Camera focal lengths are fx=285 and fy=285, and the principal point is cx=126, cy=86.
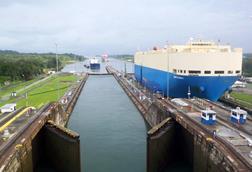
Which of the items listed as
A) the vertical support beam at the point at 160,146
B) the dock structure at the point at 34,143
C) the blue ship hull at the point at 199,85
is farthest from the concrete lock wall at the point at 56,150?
the blue ship hull at the point at 199,85

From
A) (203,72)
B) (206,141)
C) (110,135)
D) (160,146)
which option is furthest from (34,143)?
(203,72)

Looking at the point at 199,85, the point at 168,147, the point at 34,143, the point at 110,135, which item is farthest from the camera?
the point at 199,85

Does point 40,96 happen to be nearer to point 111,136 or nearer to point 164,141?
point 111,136

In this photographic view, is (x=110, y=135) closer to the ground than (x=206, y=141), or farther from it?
closer to the ground

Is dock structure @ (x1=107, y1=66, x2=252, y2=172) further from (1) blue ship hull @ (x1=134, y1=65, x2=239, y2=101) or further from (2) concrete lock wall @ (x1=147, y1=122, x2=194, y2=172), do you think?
(1) blue ship hull @ (x1=134, y1=65, x2=239, y2=101)

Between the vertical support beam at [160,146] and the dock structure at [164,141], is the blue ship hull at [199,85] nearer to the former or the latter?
the dock structure at [164,141]

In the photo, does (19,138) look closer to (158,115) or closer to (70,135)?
(70,135)

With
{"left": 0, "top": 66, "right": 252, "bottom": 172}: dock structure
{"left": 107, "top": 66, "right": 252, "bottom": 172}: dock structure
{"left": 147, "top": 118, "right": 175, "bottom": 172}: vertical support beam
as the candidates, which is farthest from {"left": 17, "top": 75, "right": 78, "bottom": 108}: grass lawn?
{"left": 147, "top": 118, "right": 175, "bottom": 172}: vertical support beam
